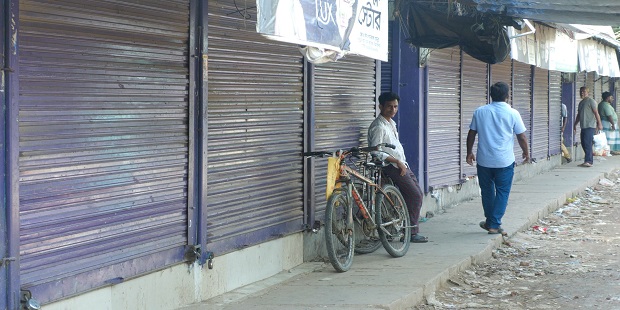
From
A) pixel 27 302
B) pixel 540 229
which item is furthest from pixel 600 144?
pixel 27 302

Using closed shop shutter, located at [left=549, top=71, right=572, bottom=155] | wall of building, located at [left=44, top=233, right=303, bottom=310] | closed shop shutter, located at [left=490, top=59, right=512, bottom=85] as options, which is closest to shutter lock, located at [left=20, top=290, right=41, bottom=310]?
wall of building, located at [left=44, top=233, right=303, bottom=310]

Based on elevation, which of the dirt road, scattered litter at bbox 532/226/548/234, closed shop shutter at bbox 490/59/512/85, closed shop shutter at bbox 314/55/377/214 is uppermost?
closed shop shutter at bbox 490/59/512/85

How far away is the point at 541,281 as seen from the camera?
324 inches

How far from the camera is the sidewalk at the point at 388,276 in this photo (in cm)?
661

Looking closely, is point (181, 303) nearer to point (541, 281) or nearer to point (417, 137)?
point (541, 281)

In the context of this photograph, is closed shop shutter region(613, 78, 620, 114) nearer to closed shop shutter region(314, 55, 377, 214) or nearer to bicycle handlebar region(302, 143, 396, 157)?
closed shop shutter region(314, 55, 377, 214)

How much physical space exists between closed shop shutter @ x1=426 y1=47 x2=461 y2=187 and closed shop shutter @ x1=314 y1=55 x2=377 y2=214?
2.06 metres

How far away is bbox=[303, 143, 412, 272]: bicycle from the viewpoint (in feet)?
25.4

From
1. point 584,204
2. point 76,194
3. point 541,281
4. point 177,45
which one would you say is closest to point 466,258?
point 541,281

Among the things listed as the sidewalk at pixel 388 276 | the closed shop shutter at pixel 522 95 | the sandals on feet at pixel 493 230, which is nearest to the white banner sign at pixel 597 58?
the closed shop shutter at pixel 522 95

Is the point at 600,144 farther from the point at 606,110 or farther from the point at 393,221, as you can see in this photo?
the point at 393,221

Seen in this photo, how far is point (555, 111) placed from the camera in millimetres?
19766

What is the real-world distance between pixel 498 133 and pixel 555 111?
10.3 meters

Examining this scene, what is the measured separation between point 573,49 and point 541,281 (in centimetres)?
992
